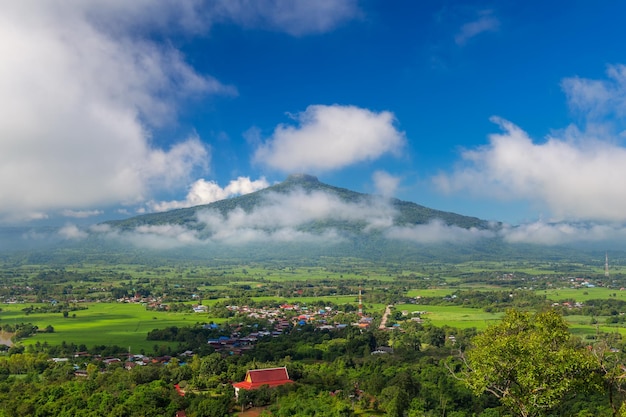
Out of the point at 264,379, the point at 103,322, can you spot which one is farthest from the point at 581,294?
the point at 103,322

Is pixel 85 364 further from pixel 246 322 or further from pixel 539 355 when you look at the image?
pixel 539 355

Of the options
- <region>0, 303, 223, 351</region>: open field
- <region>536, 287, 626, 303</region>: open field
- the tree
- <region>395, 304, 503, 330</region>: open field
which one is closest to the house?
<region>0, 303, 223, 351</region>: open field

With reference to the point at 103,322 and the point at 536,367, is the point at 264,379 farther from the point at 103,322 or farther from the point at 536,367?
the point at 103,322

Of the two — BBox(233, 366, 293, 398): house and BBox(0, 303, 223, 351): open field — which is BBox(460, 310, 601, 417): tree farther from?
BBox(0, 303, 223, 351): open field

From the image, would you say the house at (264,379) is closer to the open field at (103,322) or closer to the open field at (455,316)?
the open field at (103,322)

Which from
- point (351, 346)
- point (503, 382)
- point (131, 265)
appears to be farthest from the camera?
point (131, 265)

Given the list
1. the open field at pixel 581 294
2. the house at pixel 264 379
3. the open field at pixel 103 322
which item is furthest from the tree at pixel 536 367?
the open field at pixel 581 294

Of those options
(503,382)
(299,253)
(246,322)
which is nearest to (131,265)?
(299,253)
